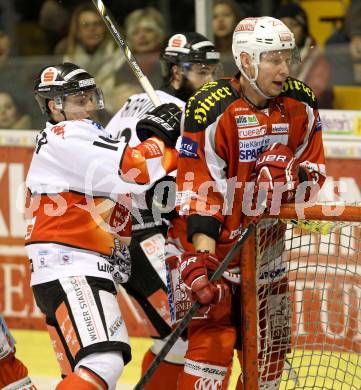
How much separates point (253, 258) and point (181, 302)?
17.6 inches

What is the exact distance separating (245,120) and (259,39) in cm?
27

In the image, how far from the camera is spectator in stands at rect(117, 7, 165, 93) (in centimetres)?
619

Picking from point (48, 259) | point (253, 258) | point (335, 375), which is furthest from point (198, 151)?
point (335, 375)

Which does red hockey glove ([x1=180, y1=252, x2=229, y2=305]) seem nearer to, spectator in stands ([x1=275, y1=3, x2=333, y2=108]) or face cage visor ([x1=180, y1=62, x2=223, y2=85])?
face cage visor ([x1=180, y1=62, x2=223, y2=85])

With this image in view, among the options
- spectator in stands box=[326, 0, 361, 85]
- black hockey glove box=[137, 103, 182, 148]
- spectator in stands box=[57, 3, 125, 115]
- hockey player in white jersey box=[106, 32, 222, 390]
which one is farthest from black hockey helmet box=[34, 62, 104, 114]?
spectator in stands box=[57, 3, 125, 115]

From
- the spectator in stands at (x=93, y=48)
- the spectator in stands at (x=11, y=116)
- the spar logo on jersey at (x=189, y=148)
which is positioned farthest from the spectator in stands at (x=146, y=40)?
the spar logo on jersey at (x=189, y=148)

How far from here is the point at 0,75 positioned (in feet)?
21.7

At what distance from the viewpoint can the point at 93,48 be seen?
6648mm

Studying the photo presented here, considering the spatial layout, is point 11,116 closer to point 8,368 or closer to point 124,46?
point 124,46

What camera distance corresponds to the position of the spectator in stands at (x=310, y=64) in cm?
581

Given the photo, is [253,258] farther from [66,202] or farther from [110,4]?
[110,4]

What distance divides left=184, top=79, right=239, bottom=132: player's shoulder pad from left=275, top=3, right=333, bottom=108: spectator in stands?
1.76m

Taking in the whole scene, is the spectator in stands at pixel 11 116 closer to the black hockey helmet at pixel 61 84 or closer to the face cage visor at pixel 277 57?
the black hockey helmet at pixel 61 84

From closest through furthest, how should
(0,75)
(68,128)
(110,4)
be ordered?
(68,128) < (0,75) < (110,4)
